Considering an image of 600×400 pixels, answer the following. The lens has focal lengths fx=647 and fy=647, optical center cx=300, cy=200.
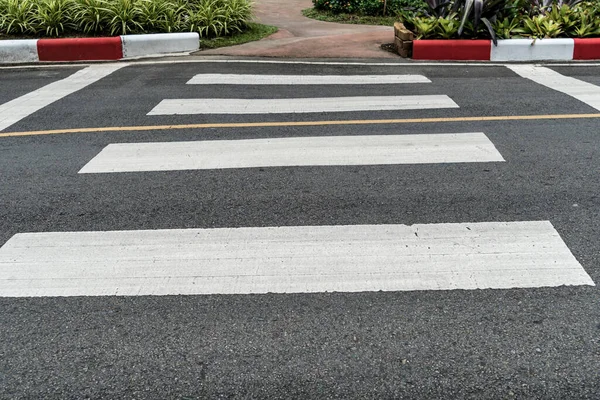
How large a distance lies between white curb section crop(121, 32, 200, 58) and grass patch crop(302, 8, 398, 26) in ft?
14.7

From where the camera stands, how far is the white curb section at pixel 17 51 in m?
10.6

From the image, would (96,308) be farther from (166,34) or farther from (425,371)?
(166,34)

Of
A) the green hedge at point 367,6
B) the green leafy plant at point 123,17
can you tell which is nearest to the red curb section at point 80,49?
the green leafy plant at point 123,17

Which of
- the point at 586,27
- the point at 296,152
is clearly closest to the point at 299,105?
the point at 296,152

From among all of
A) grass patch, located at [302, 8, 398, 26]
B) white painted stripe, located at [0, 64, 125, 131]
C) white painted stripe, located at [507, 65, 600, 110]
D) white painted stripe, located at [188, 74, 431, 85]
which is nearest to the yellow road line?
white painted stripe, located at [507, 65, 600, 110]

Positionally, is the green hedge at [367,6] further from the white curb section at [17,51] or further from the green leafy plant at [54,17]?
the white curb section at [17,51]

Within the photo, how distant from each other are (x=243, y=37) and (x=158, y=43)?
1.89 meters

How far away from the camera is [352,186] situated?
4.77 meters

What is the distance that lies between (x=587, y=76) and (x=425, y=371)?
7437mm

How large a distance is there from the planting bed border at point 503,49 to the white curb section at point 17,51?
A: 609cm

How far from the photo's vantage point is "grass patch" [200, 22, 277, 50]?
11.6 m

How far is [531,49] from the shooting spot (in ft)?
33.8

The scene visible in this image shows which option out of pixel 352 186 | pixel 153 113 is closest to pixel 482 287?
pixel 352 186

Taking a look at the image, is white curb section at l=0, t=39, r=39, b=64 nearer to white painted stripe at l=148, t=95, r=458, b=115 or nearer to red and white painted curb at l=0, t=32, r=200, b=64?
red and white painted curb at l=0, t=32, r=200, b=64
